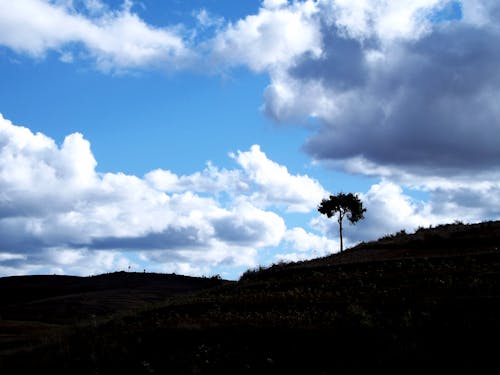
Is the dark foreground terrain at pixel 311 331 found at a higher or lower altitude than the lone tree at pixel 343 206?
lower

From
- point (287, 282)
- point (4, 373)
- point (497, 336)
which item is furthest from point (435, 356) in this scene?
point (287, 282)

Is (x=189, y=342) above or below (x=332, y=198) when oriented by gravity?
below

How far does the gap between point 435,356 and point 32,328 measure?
25259 mm

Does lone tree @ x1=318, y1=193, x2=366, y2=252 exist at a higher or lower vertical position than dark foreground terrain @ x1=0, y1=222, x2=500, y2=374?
higher

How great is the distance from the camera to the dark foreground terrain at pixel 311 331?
725 inches

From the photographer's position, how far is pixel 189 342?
844 inches

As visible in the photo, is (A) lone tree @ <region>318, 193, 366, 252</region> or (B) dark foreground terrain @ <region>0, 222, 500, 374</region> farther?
(A) lone tree @ <region>318, 193, 366, 252</region>

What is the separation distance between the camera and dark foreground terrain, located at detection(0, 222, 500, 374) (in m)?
18.4

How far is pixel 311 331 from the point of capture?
21.0m

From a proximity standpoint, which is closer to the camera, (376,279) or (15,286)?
(376,279)

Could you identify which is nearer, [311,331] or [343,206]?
[311,331]

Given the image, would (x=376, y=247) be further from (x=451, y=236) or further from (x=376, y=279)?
(x=376, y=279)

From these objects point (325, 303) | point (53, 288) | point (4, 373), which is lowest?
point (4, 373)

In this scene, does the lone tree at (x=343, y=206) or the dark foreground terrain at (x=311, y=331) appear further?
the lone tree at (x=343, y=206)
